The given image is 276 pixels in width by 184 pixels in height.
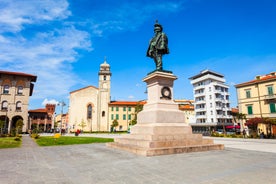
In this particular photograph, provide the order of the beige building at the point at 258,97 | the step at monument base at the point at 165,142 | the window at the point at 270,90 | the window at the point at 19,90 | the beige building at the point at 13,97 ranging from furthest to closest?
the window at the point at 19,90, the beige building at the point at 13,97, the window at the point at 270,90, the beige building at the point at 258,97, the step at monument base at the point at 165,142

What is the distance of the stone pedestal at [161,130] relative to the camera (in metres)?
9.02

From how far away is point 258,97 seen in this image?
121 ft

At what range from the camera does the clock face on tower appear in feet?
39.6

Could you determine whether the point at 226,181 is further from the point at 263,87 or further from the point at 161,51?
the point at 263,87

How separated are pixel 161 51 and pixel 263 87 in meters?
32.7

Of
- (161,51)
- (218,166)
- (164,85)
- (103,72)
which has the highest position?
(103,72)

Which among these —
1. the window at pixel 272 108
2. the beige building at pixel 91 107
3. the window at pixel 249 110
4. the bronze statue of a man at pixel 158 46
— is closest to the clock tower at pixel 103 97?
the beige building at pixel 91 107

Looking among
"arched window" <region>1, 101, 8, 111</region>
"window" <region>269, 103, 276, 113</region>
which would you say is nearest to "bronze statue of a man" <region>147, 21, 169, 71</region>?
"window" <region>269, 103, 276, 113</region>

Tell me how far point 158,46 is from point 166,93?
12.0 feet

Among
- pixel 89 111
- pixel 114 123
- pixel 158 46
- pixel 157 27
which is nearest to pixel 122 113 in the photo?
pixel 114 123

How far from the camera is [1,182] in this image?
4480 mm

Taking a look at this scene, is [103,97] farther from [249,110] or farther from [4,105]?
[249,110]

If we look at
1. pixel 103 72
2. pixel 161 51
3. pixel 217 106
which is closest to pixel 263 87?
pixel 217 106

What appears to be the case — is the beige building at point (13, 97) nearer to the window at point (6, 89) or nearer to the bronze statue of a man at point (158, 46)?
the window at point (6, 89)
